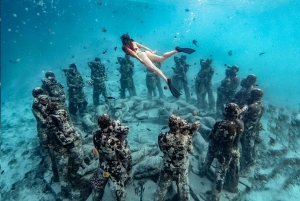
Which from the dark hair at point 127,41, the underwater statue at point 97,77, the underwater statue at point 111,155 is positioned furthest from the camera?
the underwater statue at point 97,77

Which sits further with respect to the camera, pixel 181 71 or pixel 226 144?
pixel 181 71

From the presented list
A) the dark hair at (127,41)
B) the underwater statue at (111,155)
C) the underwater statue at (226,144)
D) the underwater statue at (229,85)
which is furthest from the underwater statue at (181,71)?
the underwater statue at (111,155)

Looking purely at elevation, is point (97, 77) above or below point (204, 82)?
above

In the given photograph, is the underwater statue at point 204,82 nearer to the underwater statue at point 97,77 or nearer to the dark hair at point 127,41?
the underwater statue at point 97,77

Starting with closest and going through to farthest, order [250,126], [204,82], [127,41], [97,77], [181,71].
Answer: [250,126] < [127,41] < [97,77] < [204,82] < [181,71]

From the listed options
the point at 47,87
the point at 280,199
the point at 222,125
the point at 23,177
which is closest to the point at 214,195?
the point at 222,125

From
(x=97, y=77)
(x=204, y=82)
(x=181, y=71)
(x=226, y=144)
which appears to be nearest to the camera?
(x=226, y=144)

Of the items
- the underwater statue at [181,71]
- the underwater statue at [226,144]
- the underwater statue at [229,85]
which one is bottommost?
the underwater statue at [226,144]

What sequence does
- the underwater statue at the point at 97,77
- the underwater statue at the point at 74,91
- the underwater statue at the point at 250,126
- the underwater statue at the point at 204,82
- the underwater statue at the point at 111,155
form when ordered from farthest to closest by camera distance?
the underwater statue at the point at 204,82 → the underwater statue at the point at 97,77 → the underwater statue at the point at 74,91 → the underwater statue at the point at 250,126 → the underwater statue at the point at 111,155

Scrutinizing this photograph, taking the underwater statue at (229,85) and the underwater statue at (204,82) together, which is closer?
the underwater statue at (229,85)

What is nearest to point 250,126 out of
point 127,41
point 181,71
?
point 127,41

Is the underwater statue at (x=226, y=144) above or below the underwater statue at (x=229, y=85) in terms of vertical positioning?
below

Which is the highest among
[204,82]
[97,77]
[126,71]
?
[126,71]

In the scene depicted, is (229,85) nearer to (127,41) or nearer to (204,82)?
(204,82)
